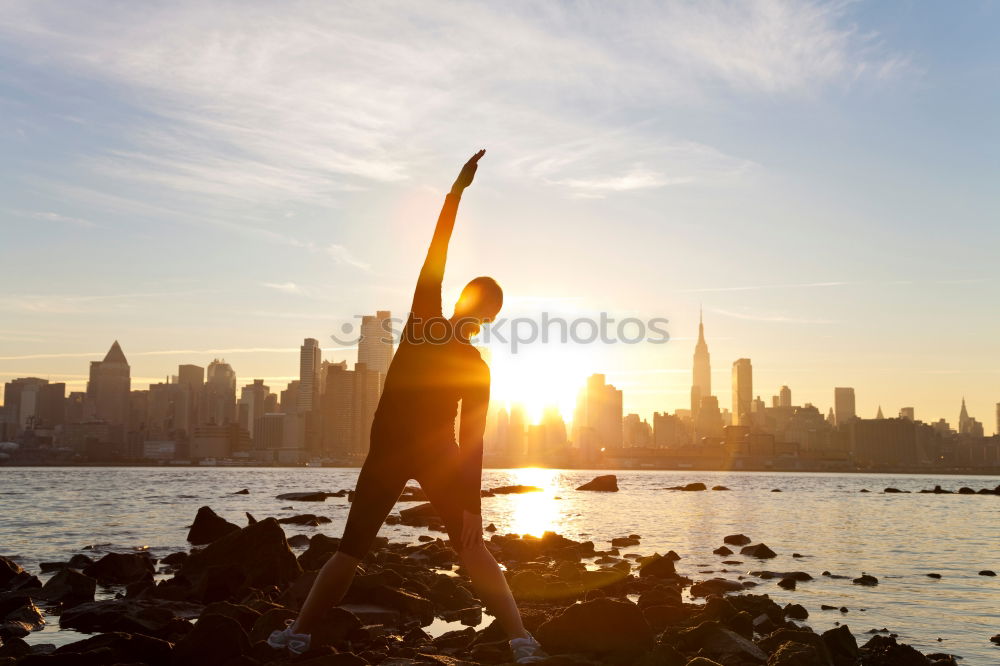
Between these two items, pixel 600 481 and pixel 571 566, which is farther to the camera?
pixel 600 481

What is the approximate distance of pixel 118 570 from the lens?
13.6m

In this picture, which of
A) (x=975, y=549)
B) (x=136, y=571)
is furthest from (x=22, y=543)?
(x=975, y=549)

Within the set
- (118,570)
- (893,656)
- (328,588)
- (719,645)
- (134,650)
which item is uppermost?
(328,588)

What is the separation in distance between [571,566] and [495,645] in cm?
757

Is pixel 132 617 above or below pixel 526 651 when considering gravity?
below

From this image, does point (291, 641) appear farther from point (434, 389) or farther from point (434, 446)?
point (434, 389)

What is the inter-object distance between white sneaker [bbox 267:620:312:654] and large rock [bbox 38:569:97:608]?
6173mm

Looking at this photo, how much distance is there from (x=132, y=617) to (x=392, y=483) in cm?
454

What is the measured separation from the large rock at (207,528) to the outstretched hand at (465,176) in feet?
51.7

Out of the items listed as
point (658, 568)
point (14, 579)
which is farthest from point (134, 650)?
point (658, 568)

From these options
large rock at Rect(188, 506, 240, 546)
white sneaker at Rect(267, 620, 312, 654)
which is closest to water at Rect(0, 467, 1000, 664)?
large rock at Rect(188, 506, 240, 546)

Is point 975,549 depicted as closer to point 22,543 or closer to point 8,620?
point 8,620

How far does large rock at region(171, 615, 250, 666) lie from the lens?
6652 mm

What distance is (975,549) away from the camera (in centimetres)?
2278
